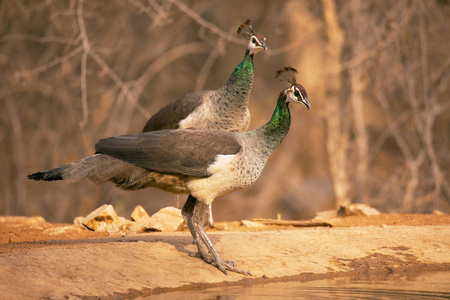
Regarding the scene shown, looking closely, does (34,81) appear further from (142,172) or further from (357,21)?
(142,172)

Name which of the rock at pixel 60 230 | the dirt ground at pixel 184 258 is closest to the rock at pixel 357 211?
the dirt ground at pixel 184 258

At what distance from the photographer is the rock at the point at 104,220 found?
7164 millimetres

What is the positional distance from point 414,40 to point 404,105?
2.12 meters

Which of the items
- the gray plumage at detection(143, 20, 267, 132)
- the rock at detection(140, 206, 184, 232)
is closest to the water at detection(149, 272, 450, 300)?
the rock at detection(140, 206, 184, 232)

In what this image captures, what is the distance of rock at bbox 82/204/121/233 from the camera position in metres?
7.16

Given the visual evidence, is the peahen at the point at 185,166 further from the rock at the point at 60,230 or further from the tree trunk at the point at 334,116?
the tree trunk at the point at 334,116

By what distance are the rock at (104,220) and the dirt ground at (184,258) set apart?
0.54ft

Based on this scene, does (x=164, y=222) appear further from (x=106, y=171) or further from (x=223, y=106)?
(x=106, y=171)

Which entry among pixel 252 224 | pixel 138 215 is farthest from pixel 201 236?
pixel 138 215

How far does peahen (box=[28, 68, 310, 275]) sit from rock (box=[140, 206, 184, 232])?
4.19 feet

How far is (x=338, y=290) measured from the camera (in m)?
5.03

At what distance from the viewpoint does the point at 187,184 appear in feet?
18.6

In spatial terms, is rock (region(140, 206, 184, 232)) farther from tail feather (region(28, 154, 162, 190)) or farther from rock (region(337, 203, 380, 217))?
rock (region(337, 203, 380, 217))

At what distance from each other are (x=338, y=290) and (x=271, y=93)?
12.4 m
